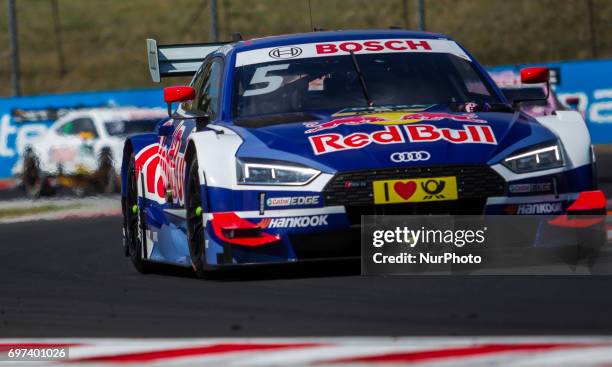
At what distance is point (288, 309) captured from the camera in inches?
275

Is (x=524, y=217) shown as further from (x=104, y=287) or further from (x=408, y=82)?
(x=104, y=287)

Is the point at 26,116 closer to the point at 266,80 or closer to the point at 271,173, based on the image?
the point at 266,80

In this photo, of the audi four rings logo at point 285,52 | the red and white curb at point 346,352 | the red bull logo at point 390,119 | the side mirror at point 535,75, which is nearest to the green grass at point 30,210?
the audi four rings logo at point 285,52

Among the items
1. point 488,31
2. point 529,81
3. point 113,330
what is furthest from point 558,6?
point 113,330

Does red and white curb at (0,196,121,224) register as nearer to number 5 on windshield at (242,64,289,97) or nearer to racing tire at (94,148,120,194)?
racing tire at (94,148,120,194)

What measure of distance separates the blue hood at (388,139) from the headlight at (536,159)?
41 millimetres

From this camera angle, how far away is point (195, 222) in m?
8.62

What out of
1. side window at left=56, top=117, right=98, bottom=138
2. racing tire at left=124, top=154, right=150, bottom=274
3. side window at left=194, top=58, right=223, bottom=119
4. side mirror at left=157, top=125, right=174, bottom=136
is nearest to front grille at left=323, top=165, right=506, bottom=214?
side window at left=194, top=58, right=223, bottom=119

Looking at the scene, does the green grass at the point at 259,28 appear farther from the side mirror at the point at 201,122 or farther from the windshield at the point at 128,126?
the side mirror at the point at 201,122

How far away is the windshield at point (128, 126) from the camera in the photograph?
969 inches

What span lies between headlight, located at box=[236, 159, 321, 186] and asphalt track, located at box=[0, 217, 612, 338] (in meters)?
0.53

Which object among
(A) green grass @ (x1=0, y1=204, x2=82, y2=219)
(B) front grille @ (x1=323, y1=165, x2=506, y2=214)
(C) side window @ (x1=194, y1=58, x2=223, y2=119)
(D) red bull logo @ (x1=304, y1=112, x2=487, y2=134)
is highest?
(C) side window @ (x1=194, y1=58, x2=223, y2=119)

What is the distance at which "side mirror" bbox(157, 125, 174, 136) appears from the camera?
33.0ft

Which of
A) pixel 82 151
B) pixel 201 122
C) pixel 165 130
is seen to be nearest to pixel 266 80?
pixel 201 122
